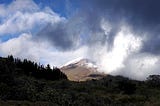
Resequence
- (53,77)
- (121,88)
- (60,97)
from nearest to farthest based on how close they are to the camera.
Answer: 1. (60,97)
2. (121,88)
3. (53,77)

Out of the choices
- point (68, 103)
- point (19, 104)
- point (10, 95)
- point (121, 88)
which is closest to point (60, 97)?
point (68, 103)

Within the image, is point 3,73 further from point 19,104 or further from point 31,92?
point 19,104

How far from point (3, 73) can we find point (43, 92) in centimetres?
786

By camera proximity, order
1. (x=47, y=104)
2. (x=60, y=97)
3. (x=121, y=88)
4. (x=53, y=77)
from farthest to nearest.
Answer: (x=53, y=77)
(x=121, y=88)
(x=60, y=97)
(x=47, y=104)

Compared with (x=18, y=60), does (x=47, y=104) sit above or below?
below

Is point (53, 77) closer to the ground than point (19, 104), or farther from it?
farther from it

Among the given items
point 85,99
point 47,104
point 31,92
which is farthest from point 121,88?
point 47,104

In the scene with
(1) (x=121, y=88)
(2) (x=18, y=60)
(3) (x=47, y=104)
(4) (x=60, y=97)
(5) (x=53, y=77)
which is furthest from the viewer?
(2) (x=18, y=60)

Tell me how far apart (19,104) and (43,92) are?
11151 mm

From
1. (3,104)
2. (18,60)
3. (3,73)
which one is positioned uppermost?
(18,60)

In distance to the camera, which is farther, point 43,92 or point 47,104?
point 43,92

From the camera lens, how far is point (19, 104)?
32750 millimetres

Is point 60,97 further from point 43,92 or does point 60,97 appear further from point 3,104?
point 3,104

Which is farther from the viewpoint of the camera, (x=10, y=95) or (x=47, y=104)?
(x=10, y=95)
